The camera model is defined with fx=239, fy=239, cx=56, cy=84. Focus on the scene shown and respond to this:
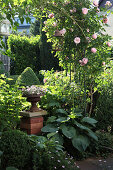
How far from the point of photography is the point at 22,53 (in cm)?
1183

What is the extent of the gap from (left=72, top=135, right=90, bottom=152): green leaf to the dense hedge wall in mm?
8080

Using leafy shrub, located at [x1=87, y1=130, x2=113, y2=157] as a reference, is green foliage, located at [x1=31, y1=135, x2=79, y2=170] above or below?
above

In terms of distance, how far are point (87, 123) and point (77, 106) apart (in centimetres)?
46

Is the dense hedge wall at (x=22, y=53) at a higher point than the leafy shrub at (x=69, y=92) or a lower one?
higher

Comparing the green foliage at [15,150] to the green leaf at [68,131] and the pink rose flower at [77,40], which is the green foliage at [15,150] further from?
the pink rose flower at [77,40]

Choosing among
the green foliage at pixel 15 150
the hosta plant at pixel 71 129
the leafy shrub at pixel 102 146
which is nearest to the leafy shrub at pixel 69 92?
the hosta plant at pixel 71 129

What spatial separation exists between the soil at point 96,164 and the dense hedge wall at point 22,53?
27.2 ft

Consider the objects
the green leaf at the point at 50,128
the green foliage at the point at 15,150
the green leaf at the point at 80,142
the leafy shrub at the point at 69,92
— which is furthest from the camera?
the leafy shrub at the point at 69,92

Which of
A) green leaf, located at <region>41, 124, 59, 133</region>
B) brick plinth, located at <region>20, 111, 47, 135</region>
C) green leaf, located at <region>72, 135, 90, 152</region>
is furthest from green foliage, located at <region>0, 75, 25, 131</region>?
green leaf, located at <region>72, 135, 90, 152</region>

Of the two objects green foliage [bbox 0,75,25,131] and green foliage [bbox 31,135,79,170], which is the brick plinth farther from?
green foliage [bbox 31,135,79,170]

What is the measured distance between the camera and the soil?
352cm

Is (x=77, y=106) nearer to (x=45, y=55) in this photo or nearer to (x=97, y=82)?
(x=97, y=82)

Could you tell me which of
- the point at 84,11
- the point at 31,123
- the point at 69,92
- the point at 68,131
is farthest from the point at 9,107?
the point at 84,11

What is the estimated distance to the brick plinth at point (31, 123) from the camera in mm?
4148
